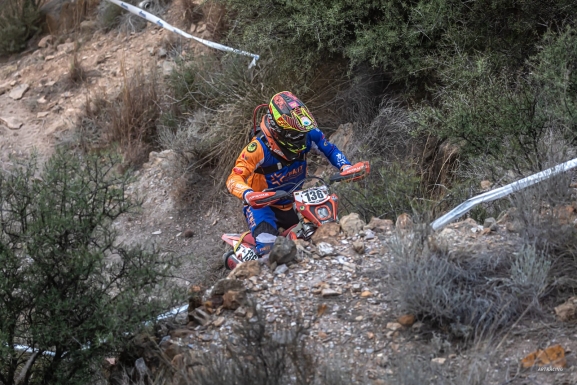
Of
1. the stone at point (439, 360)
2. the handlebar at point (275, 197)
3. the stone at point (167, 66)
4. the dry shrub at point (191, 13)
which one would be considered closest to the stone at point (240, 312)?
the handlebar at point (275, 197)

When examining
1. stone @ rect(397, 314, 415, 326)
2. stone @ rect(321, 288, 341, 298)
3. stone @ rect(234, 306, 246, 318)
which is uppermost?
stone @ rect(397, 314, 415, 326)

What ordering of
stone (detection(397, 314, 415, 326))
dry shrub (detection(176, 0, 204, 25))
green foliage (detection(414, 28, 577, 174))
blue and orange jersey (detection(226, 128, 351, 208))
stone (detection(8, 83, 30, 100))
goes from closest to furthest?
stone (detection(397, 314, 415, 326))
green foliage (detection(414, 28, 577, 174))
blue and orange jersey (detection(226, 128, 351, 208))
dry shrub (detection(176, 0, 204, 25))
stone (detection(8, 83, 30, 100))

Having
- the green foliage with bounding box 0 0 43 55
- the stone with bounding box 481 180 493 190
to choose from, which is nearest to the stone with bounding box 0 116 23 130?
the green foliage with bounding box 0 0 43 55

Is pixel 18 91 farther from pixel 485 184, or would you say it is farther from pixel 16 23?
pixel 485 184

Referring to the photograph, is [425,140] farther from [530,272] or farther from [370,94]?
[530,272]

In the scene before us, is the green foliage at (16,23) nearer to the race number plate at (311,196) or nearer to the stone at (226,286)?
the race number plate at (311,196)

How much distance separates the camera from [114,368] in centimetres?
540

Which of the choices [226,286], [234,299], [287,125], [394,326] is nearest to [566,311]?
[394,326]

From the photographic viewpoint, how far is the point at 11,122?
11930 mm

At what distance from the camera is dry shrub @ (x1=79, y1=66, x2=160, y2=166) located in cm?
1084

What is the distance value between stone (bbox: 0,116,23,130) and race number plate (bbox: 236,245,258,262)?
6177 mm

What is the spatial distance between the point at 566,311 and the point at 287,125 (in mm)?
2742

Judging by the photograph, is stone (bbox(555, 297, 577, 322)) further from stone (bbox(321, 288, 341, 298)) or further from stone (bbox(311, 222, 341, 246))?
stone (bbox(311, 222, 341, 246))

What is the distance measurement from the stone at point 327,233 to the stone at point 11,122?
7248mm
